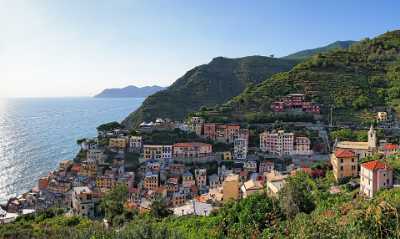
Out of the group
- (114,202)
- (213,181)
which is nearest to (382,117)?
(213,181)

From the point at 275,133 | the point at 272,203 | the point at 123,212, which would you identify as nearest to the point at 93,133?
the point at 275,133

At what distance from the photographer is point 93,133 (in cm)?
8775

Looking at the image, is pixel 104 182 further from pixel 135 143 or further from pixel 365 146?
pixel 365 146

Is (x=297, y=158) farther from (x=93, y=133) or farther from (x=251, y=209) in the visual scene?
(x=93, y=133)

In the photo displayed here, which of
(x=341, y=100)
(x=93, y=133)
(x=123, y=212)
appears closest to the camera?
(x=123, y=212)

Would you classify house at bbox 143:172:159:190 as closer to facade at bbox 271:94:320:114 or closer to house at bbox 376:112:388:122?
facade at bbox 271:94:320:114

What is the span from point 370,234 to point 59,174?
4002 cm

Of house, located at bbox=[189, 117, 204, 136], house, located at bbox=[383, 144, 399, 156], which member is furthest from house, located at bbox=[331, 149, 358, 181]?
house, located at bbox=[189, 117, 204, 136]

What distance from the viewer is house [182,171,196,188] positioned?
3695cm

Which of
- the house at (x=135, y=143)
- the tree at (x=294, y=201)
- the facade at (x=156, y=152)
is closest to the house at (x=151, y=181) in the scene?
the facade at (x=156, y=152)

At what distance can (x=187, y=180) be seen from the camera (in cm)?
3797

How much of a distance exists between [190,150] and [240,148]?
522cm

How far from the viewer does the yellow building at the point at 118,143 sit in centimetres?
4353

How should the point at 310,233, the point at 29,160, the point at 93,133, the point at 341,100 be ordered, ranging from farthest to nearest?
the point at 93,133
the point at 29,160
the point at 341,100
the point at 310,233
